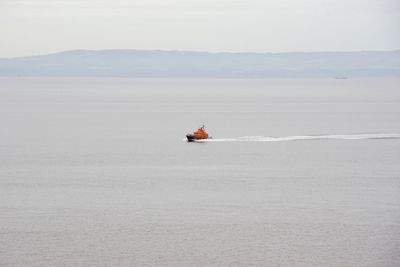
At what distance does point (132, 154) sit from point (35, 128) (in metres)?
30.1

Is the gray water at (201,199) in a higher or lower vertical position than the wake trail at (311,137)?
lower

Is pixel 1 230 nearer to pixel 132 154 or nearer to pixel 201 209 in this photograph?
pixel 201 209

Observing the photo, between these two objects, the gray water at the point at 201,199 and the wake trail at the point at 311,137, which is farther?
the wake trail at the point at 311,137

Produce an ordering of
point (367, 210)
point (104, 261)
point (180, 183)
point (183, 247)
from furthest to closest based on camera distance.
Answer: point (180, 183) < point (367, 210) < point (183, 247) < point (104, 261)

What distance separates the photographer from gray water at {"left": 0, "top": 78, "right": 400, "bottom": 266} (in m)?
34.6

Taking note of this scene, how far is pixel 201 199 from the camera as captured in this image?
46031mm

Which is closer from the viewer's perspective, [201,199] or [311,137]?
[201,199]

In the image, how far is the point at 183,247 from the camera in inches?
1395

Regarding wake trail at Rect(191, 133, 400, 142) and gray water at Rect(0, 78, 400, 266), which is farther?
wake trail at Rect(191, 133, 400, 142)

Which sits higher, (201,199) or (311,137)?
(311,137)

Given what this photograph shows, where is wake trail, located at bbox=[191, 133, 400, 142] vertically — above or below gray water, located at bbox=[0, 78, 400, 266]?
above

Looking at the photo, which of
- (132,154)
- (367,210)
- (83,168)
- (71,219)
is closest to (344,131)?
(132,154)

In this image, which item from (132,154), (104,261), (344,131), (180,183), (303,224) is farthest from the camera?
(344,131)

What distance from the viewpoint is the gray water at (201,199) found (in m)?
34.6
